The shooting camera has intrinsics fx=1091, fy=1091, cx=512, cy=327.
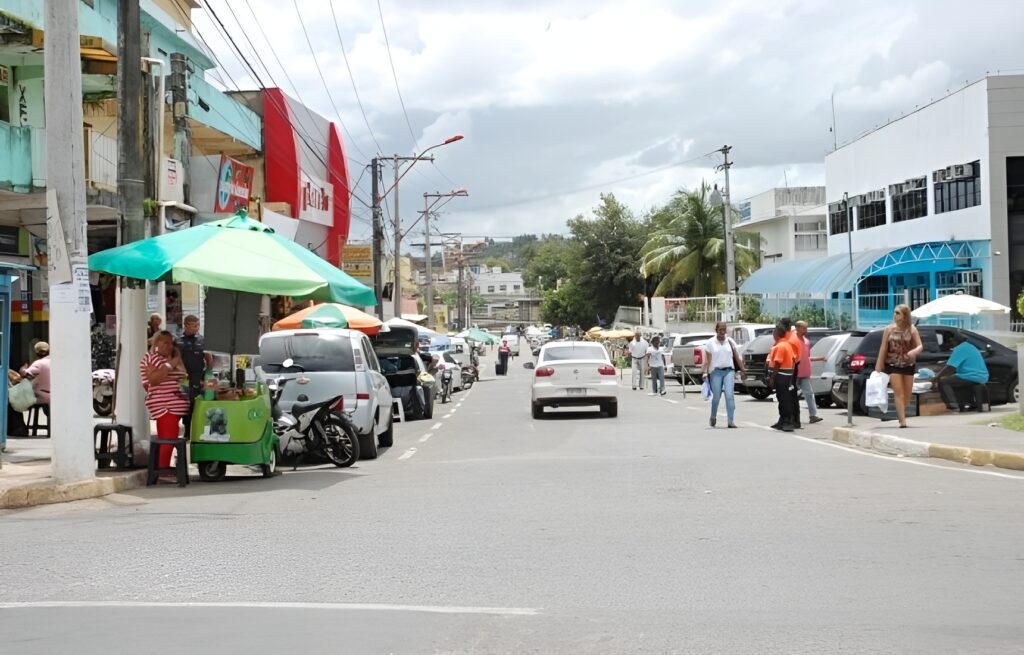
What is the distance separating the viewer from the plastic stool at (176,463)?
12562 mm

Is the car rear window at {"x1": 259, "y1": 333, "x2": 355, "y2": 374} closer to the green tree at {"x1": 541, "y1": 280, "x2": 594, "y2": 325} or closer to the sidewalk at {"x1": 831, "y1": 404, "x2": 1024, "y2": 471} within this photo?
A: the sidewalk at {"x1": 831, "y1": 404, "x2": 1024, "y2": 471}

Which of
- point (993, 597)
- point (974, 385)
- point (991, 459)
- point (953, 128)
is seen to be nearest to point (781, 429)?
point (974, 385)

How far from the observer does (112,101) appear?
2448 cm

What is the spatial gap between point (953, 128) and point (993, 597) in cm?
3884

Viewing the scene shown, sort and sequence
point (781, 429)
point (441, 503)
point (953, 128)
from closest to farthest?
point (441, 503) < point (781, 429) < point (953, 128)

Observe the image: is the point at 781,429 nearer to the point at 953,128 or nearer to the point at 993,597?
the point at 993,597

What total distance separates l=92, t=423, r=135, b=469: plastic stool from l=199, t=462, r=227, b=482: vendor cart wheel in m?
0.86

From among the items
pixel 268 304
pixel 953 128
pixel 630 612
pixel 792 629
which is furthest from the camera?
pixel 953 128

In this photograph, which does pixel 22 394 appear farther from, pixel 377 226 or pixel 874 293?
pixel 874 293

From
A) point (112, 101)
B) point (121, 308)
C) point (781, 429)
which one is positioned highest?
point (112, 101)

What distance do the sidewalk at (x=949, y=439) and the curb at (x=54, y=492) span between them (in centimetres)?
993

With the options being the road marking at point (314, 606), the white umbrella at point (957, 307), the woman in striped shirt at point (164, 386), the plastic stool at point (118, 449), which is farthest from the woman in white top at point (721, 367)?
the road marking at point (314, 606)

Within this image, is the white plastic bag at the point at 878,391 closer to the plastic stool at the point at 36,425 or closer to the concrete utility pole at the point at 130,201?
the concrete utility pole at the point at 130,201

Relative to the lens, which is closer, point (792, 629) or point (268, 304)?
point (792, 629)
